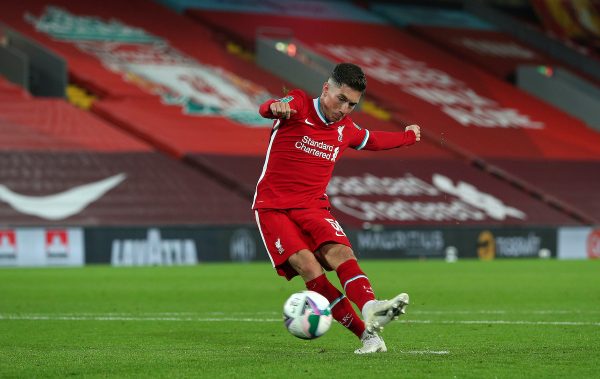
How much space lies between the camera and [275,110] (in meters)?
7.89

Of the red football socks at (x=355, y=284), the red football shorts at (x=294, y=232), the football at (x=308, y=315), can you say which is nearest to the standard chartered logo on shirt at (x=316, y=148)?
the red football shorts at (x=294, y=232)

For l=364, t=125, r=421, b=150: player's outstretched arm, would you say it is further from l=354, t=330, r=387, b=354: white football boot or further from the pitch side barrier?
the pitch side barrier

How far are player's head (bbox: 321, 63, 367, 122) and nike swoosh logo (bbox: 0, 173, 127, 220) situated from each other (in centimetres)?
1956

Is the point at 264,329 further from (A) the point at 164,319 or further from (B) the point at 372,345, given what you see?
(B) the point at 372,345

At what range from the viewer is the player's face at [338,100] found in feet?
27.2

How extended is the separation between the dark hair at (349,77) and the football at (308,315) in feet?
5.07

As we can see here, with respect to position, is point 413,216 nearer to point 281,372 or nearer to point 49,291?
point 49,291

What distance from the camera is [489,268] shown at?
2373cm

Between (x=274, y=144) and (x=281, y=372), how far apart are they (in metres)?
2.13

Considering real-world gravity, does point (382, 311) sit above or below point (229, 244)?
above

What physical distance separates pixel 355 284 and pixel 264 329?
2.83 metres

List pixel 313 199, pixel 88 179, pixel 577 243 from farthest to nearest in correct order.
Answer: pixel 577 243 → pixel 88 179 → pixel 313 199

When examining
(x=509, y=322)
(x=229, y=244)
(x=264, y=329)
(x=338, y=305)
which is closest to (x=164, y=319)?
(x=264, y=329)

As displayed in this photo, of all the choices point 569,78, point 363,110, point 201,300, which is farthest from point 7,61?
point 569,78
